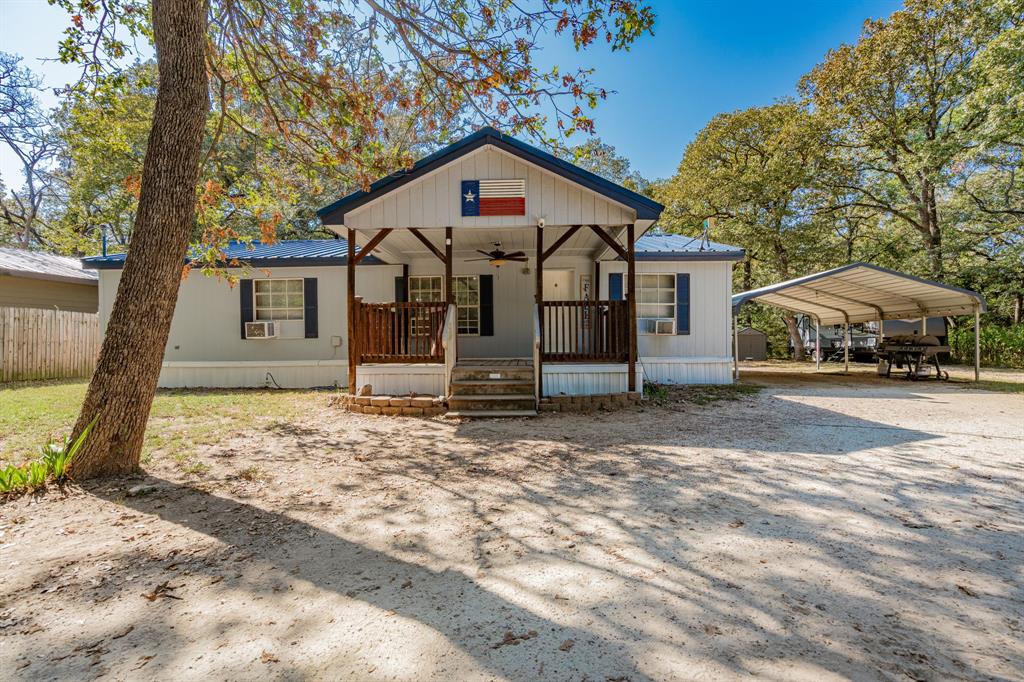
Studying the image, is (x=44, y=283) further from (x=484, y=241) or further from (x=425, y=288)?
(x=484, y=241)

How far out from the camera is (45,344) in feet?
34.8

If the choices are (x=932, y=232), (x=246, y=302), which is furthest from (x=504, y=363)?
(x=932, y=232)

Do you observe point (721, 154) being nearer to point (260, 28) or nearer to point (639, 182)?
point (639, 182)

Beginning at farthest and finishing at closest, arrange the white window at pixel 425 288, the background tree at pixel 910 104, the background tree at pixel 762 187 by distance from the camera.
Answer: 1. the background tree at pixel 762 187
2. the background tree at pixel 910 104
3. the white window at pixel 425 288

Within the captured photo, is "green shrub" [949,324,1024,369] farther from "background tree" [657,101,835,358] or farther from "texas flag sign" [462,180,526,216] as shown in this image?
"texas flag sign" [462,180,526,216]

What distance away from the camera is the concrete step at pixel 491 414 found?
6.77m

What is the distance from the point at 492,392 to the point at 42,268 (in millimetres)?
14582

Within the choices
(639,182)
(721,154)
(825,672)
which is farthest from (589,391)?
(639,182)

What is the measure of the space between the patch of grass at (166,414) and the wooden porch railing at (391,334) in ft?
4.90

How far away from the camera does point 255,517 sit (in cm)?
320

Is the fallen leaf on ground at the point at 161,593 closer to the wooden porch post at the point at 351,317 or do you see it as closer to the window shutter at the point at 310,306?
the wooden porch post at the point at 351,317

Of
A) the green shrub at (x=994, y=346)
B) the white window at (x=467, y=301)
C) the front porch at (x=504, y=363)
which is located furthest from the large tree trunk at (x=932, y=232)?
the white window at (x=467, y=301)

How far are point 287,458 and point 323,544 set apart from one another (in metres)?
2.22

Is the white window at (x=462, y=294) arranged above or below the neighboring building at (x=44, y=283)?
below
